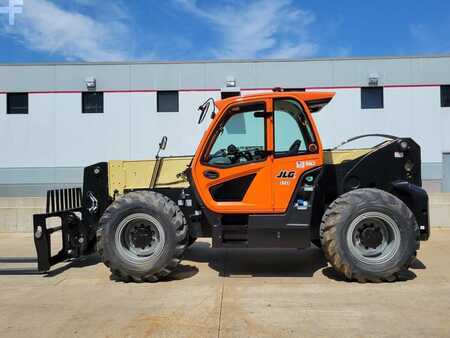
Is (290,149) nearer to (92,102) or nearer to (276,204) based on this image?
(276,204)

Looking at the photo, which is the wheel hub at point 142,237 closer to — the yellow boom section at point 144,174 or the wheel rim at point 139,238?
the wheel rim at point 139,238

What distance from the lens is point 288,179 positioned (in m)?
5.81

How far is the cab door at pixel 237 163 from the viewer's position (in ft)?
19.2

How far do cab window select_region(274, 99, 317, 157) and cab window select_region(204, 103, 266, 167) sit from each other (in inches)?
10.0

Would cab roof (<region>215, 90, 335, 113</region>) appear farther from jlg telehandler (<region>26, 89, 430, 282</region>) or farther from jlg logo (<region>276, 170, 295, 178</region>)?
jlg logo (<region>276, 170, 295, 178</region>)

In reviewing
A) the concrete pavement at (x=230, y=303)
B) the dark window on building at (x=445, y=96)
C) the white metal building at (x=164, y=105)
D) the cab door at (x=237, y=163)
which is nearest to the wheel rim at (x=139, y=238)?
the concrete pavement at (x=230, y=303)

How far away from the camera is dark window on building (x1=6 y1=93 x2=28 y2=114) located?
719 inches

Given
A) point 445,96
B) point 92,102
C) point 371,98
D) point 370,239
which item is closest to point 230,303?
point 370,239

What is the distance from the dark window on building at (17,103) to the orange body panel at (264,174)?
14897 mm

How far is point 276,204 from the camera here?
584 centimetres

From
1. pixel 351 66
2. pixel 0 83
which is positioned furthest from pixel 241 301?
pixel 0 83

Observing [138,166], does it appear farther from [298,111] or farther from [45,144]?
[45,144]

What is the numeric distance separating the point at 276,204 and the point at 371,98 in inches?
533

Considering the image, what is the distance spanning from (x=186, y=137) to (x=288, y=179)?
12.4 metres
